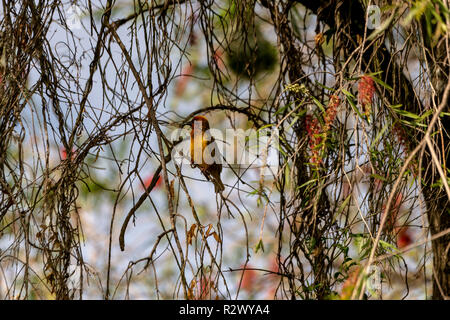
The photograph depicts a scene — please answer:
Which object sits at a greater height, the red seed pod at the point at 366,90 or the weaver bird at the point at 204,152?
the weaver bird at the point at 204,152

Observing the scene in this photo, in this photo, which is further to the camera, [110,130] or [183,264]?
[110,130]

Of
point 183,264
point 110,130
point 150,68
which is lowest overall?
point 183,264

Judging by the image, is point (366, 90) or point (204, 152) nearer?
point (366, 90)

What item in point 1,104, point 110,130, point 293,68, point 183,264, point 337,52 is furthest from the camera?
point 293,68

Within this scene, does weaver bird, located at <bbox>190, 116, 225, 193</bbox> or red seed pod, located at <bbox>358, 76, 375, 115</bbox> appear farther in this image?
weaver bird, located at <bbox>190, 116, 225, 193</bbox>

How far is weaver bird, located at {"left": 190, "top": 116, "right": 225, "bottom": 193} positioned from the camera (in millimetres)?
1726

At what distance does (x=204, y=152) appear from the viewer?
1.73m

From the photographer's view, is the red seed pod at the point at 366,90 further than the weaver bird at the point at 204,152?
No

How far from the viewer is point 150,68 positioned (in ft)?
4.83

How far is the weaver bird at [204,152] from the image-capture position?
1726 millimetres

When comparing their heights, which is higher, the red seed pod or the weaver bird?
the weaver bird
